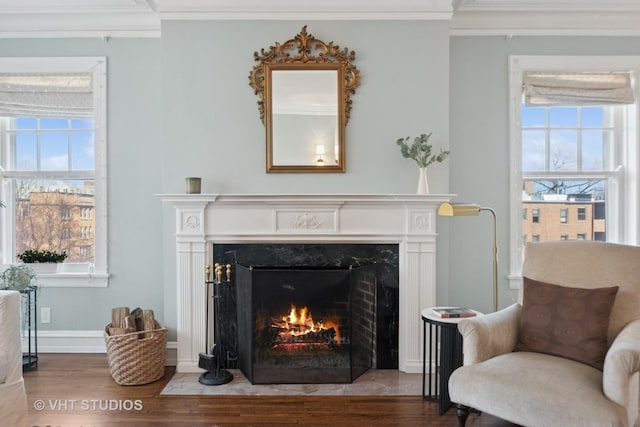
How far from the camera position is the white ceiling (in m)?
2.99

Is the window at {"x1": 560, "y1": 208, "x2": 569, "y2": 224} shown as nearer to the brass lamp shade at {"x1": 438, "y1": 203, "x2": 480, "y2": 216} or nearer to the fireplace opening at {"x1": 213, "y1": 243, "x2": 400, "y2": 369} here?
the brass lamp shade at {"x1": 438, "y1": 203, "x2": 480, "y2": 216}

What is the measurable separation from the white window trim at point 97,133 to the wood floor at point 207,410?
2.68 ft

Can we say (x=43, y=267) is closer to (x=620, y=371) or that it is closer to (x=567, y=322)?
(x=567, y=322)

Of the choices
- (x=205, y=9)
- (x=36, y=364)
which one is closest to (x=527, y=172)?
(x=205, y=9)

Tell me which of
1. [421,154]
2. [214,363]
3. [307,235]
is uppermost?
[421,154]

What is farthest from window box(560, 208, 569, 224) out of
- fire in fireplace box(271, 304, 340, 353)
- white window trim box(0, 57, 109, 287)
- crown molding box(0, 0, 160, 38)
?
white window trim box(0, 57, 109, 287)

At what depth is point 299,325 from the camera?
2.91m

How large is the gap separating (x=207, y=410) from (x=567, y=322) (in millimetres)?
1962

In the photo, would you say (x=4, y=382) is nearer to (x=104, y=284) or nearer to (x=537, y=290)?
(x=104, y=284)

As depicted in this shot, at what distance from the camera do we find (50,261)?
327 centimetres

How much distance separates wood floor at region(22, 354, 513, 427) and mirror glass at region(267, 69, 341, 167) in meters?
1.57

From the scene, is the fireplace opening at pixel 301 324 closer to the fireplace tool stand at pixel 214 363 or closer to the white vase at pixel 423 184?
the fireplace tool stand at pixel 214 363

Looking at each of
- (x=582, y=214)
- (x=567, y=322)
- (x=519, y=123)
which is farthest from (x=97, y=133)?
(x=582, y=214)

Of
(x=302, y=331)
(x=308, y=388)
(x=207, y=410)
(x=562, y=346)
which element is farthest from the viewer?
(x=302, y=331)
